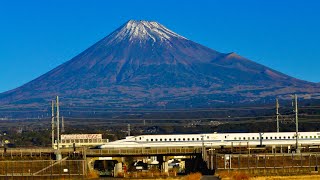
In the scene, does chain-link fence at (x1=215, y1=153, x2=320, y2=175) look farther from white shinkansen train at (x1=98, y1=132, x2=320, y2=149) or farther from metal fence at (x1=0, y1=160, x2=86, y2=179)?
white shinkansen train at (x1=98, y1=132, x2=320, y2=149)

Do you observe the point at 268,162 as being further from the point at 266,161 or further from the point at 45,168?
the point at 45,168

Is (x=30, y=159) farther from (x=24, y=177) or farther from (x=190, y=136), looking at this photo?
(x=190, y=136)

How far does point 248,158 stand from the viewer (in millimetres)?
80125

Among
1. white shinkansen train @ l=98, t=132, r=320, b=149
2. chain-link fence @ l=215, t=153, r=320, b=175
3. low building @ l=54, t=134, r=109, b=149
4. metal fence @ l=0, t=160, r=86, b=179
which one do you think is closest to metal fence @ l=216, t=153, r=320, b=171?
chain-link fence @ l=215, t=153, r=320, b=175

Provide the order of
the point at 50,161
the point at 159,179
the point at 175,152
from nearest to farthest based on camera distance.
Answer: the point at 159,179 < the point at 50,161 < the point at 175,152

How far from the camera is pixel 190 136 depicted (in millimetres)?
132750

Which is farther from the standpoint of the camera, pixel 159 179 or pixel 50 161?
pixel 50 161

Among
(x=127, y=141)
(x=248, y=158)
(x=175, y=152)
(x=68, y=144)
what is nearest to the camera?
(x=248, y=158)

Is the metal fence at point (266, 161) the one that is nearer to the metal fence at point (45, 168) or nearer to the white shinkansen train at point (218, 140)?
the metal fence at point (45, 168)

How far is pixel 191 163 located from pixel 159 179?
96.0 feet

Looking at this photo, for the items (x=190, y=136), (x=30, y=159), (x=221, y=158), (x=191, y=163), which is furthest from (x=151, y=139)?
(x=221, y=158)

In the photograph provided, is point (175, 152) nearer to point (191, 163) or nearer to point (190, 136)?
point (191, 163)

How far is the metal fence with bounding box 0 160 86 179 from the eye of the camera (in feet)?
271

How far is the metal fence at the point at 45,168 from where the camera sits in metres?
82.6
